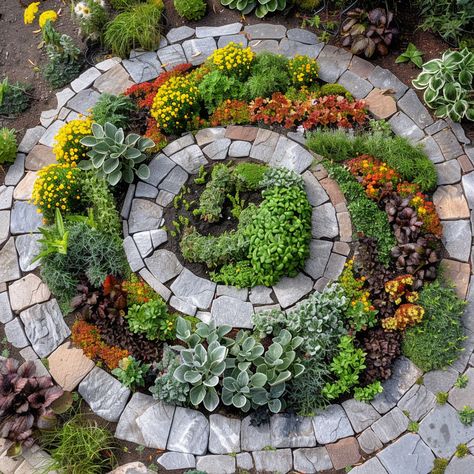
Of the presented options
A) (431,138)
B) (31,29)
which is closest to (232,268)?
(431,138)

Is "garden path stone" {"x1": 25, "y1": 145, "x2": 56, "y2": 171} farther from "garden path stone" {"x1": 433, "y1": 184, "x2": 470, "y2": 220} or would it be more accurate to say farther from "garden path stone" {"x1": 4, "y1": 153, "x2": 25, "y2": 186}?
"garden path stone" {"x1": 433, "y1": 184, "x2": 470, "y2": 220}

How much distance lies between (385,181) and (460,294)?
1474 mm

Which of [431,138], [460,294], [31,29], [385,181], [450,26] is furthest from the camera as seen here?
[31,29]

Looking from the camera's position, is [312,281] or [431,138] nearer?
[312,281]

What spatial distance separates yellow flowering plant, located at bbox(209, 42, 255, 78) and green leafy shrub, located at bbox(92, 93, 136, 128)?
125 centimetres

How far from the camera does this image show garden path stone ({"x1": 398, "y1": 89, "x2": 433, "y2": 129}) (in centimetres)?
687

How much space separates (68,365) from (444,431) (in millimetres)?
3760

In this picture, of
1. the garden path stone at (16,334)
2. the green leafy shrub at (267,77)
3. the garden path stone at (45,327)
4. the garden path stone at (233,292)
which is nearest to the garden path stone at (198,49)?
the green leafy shrub at (267,77)

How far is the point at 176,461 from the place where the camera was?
516 cm

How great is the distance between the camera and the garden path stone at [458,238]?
6012 millimetres

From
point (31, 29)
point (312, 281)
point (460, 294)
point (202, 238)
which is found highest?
point (31, 29)

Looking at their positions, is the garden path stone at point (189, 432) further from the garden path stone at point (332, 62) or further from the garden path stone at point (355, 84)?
the garden path stone at point (332, 62)

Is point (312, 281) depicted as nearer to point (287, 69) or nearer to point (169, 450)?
point (169, 450)

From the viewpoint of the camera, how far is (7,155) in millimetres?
6871
